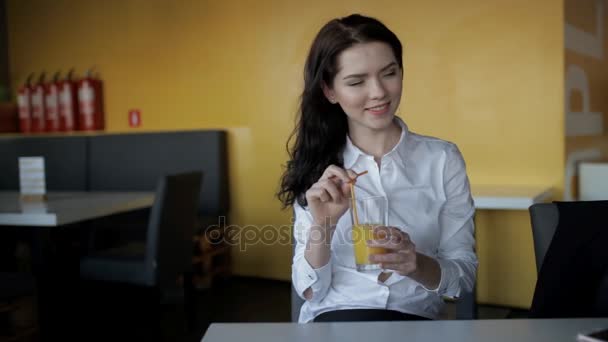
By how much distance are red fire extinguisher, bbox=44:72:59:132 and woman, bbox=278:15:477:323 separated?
3474 mm

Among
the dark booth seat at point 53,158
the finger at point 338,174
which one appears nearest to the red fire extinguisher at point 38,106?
the dark booth seat at point 53,158

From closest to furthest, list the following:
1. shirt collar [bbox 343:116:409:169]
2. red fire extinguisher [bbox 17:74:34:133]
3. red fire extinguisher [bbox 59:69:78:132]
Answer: shirt collar [bbox 343:116:409:169] → red fire extinguisher [bbox 59:69:78:132] → red fire extinguisher [bbox 17:74:34:133]

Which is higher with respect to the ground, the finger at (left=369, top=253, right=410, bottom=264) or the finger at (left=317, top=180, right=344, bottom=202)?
the finger at (left=317, top=180, right=344, bottom=202)

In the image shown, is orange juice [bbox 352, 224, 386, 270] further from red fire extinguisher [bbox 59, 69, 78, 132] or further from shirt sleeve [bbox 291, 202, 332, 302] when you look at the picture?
red fire extinguisher [bbox 59, 69, 78, 132]

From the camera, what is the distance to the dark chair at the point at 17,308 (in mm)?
2148

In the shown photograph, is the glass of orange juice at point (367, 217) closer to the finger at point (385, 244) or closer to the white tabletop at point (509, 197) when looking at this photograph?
the finger at point (385, 244)

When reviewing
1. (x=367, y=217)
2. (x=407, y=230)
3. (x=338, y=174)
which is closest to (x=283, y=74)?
(x=407, y=230)

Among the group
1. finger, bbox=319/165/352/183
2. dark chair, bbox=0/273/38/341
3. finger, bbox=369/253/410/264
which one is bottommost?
dark chair, bbox=0/273/38/341

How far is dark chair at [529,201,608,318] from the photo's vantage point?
2.77ft

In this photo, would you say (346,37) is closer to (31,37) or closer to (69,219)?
(69,219)

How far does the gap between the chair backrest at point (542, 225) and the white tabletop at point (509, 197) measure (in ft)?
4.53

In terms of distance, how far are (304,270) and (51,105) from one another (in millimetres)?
3728

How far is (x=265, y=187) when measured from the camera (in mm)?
3711

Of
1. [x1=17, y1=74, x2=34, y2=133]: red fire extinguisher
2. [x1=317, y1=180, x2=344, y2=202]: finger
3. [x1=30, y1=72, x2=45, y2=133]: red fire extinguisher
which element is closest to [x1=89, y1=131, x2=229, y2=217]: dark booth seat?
[x1=30, y1=72, x2=45, y2=133]: red fire extinguisher
